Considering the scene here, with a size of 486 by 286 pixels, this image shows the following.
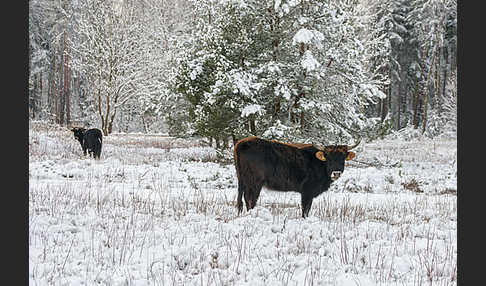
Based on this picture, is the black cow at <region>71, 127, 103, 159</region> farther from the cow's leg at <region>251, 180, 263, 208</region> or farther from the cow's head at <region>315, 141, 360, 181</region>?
the cow's head at <region>315, 141, 360, 181</region>

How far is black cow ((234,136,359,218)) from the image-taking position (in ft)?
22.0

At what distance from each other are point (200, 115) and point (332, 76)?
5.09 meters

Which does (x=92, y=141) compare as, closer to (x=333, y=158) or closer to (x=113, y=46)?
(x=333, y=158)

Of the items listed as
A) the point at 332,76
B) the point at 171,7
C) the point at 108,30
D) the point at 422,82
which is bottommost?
the point at 332,76

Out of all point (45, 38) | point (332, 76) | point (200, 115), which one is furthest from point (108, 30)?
point (332, 76)

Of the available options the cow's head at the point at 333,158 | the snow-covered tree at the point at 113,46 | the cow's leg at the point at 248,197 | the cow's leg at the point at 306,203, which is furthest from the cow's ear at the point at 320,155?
the snow-covered tree at the point at 113,46

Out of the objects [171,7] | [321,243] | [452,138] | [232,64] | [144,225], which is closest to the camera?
[321,243]

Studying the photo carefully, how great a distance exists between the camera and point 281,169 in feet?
22.3

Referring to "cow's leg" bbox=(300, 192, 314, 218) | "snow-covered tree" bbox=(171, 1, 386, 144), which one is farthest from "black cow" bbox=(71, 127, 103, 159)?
"cow's leg" bbox=(300, 192, 314, 218)

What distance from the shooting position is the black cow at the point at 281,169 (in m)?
6.69

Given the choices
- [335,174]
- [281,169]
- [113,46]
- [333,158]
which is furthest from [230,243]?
[113,46]

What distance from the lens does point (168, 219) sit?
6113 mm

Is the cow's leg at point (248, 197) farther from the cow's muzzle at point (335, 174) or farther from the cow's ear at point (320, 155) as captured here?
the cow's muzzle at point (335, 174)

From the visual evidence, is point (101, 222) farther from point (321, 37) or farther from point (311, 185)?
point (321, 37)
